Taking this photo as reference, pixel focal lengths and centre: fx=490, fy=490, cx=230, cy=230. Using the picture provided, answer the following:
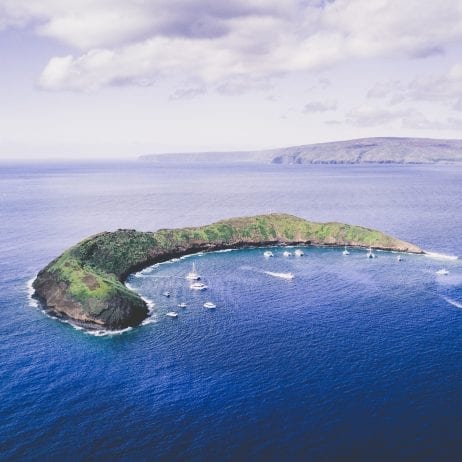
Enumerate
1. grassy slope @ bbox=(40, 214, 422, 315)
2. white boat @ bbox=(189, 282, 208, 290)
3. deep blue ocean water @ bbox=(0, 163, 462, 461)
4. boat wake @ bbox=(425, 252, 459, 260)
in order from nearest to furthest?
deep blue ocean water @ bbox=(0, 163, 462, 461) < grassy slope @ bbox=(40, 214, 422, 315) < white boat @ bbox=(189, 282, 208, 290) < boat wake @ bbox=(425, 252, 459, 260)

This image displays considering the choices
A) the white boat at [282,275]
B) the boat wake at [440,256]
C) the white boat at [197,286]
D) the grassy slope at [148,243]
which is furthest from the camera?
the boat wake at [440,256]

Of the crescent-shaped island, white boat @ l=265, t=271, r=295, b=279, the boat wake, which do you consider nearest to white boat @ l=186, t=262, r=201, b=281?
the crescent-shaped island

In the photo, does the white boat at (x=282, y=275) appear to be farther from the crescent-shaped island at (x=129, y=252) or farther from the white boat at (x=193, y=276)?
the crescent-shaped island at (x=129, y=252)

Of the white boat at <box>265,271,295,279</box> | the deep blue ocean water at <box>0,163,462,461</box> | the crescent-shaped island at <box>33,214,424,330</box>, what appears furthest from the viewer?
the white boat at <box>265,271,295,279</box>

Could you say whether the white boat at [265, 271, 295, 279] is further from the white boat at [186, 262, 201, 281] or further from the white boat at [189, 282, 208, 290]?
the white boat at [189, 282, 208, 290]

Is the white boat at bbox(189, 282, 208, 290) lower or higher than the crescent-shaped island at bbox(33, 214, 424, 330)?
lower

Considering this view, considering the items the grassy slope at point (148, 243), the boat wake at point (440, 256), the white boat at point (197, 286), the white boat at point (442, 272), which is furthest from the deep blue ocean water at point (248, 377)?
the boat wake at point (440, 256)

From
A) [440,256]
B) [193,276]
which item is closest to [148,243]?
[193,276]

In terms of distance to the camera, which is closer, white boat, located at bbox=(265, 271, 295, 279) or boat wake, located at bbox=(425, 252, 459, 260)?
white boat, located at bbox=(265, 271, 295, 279)

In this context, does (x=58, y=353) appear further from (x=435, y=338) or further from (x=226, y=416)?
(x=435, y=338)
